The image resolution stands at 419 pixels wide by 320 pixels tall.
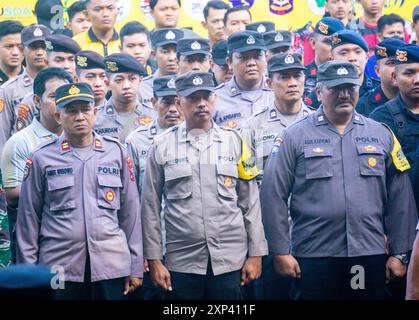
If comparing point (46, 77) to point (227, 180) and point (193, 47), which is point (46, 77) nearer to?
point (227, 180)

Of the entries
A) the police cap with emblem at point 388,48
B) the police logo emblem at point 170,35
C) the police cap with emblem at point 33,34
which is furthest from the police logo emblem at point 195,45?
the police cap with emblem at point 388,48

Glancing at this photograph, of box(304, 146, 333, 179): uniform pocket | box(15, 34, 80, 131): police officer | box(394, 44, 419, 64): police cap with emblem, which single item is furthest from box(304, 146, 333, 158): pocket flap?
box(15, 34, 80, 131): police officer

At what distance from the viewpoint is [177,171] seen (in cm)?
664

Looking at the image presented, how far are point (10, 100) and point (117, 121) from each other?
118cm

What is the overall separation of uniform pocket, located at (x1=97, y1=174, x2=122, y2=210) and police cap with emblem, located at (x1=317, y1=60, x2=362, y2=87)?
1.72m

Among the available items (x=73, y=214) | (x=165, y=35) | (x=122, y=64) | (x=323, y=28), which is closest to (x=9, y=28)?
(x=165, y=35)

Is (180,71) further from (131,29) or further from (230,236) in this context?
(230,236)

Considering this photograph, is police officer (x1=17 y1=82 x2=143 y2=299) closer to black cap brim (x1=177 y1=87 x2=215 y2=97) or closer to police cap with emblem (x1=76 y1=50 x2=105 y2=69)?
black cap brim (x1=177 y1=87 x2=215 y2=97)

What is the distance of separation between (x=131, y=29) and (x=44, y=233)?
3.91m

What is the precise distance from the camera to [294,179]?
6758 millimetres

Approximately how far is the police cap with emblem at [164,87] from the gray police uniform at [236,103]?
64cm
